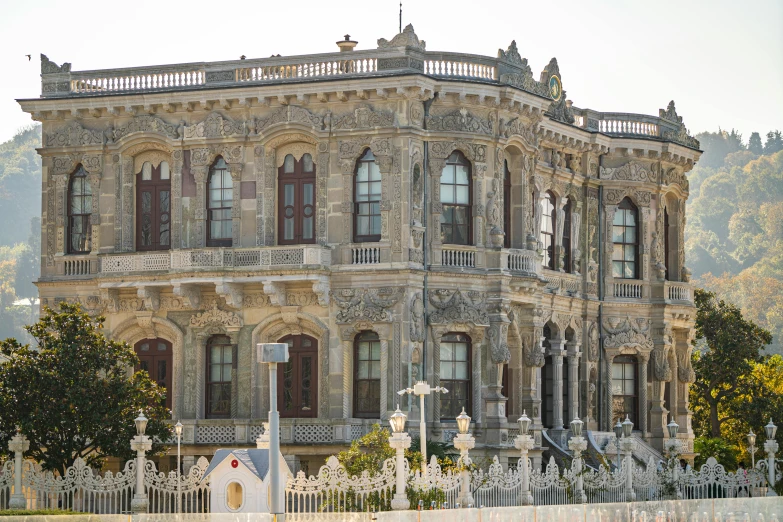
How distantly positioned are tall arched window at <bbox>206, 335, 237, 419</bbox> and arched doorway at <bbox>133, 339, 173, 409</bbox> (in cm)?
121

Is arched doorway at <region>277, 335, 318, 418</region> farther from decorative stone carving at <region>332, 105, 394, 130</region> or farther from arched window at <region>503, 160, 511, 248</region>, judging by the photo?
arched window at <region>503, 160, 511, 248</region>

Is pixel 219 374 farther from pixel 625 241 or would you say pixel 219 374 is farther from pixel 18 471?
pixel 625 241

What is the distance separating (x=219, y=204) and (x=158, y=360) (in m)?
4.68

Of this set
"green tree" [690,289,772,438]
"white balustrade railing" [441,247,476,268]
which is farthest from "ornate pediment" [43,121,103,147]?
"green tree" [690,289,772,438]

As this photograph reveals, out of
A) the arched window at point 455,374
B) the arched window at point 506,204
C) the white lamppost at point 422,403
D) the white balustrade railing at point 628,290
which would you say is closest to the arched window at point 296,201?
the arched window at point 455,374

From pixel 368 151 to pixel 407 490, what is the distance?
42.6ft

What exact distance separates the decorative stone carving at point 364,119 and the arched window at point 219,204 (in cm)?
362

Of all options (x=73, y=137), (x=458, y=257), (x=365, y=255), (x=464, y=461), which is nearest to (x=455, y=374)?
(x=458, y=257)

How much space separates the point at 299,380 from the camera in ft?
160

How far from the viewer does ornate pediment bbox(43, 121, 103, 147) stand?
51.1 metres

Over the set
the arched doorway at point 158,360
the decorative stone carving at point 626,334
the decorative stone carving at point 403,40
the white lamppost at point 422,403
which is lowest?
the white lamppost at point 422,403

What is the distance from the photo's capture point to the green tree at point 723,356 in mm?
64000

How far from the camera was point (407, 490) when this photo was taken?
3822cm

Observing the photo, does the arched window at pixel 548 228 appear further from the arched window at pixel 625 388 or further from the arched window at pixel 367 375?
the arched window at pixel 367 375
